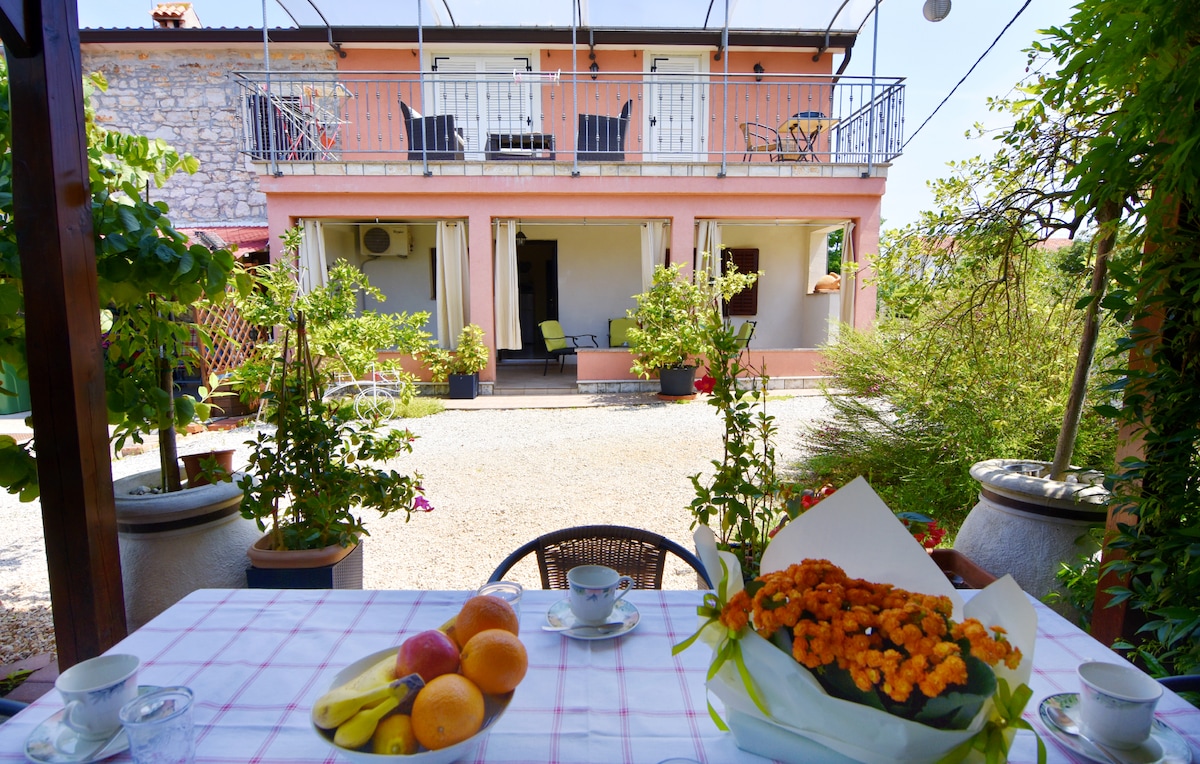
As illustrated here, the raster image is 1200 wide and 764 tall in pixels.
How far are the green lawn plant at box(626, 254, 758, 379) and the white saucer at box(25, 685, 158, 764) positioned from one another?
22.4 feet

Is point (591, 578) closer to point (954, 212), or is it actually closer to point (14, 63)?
point (14, 63)

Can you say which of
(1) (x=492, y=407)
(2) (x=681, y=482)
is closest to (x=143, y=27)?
(1) (x=492, y=407)

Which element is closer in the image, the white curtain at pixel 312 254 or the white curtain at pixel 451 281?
the white curtain at pixel 312 254

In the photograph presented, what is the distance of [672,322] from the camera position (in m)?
7.70

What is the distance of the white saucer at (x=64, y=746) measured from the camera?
814 mm

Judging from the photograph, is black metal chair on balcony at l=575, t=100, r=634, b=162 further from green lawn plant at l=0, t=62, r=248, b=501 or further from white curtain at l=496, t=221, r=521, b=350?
green lawn plant at l=0, t=62, r=248, b=501

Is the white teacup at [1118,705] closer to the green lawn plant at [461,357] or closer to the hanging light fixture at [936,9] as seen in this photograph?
the hanging light fixture at [936,9]

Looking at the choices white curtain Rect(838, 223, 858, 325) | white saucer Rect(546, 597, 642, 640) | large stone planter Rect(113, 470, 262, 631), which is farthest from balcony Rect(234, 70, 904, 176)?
white saucer Rect(546, 597, 642, 640)

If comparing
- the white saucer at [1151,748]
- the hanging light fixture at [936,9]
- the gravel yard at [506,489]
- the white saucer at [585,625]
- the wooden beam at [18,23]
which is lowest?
the gravel yard at [506,489]

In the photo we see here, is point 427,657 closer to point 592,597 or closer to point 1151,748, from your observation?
point 592,597

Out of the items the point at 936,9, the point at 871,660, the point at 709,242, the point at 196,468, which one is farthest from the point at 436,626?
the point at 709,242

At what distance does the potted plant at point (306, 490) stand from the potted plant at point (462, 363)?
5527 millimetres

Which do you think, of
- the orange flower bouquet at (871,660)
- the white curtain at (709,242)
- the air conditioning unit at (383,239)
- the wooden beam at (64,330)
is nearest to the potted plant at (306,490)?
the wooden beam at (64,330)

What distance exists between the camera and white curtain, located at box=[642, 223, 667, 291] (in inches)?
333
